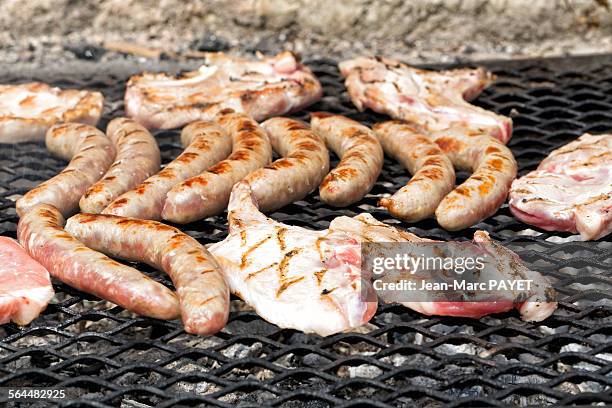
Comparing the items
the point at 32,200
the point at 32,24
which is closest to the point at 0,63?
the point at 32,24

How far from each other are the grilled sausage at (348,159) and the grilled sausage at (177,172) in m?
0.46

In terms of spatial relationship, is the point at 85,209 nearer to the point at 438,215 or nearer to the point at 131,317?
the point at 131,317

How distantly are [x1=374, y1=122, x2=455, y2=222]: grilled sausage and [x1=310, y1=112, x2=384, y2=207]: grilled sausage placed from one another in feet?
0.38

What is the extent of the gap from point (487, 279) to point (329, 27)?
8.36ft

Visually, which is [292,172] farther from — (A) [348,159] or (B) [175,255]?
(B) [175,255]

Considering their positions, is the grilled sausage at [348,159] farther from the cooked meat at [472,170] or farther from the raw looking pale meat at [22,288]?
the raw looking pale meat at [22,288]

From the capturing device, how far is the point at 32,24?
5.23m

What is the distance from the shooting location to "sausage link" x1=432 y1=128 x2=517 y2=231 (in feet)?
11.5

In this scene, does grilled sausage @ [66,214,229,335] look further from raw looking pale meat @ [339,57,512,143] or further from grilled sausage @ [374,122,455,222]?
raw looking pale meat @ [339,57,512,143]

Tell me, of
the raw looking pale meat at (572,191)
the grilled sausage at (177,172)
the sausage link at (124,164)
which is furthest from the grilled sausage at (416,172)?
the sausage link at (124,164)

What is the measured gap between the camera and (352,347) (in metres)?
3.44

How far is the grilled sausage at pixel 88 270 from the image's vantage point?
2992mm

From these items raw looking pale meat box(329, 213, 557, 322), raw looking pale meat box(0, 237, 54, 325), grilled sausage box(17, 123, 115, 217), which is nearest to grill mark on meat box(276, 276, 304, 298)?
raw looking pale meat box(329, 213, 557, 322)

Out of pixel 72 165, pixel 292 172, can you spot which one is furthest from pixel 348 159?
pixel 72 165
